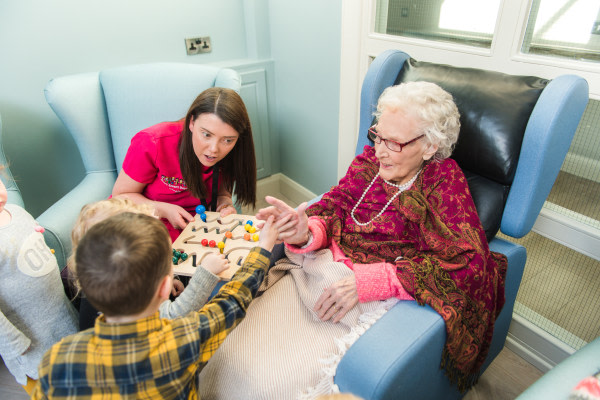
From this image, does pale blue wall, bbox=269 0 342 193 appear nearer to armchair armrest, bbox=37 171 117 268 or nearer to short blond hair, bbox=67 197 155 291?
armchair armrest, bbox=37 171 117 268

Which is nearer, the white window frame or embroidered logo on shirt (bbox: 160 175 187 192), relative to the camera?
the white window frame

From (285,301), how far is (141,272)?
23.0 inches

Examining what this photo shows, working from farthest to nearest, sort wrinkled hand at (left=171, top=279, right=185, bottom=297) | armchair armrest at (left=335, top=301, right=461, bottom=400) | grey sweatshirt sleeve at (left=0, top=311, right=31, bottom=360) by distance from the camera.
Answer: wrinkled hand at (left=171, top=279, right=185, bottom=297) < grey sweatshirt sleeve at (left=0, top=311, right=31, bottom=360) < armchair armrest at (left=335, top=301, right=461, bottom=400)

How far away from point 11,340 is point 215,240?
652 mm

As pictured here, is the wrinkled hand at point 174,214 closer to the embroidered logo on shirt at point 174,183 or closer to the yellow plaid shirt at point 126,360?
the embroidered logo on shirt at point 174,183

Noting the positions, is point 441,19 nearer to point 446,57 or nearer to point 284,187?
point 446,57

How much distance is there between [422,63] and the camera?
1484 millimetres

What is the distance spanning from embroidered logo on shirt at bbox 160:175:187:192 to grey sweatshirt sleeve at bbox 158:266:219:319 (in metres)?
0.61

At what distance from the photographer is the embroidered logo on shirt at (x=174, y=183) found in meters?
1.62

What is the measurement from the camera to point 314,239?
132cm

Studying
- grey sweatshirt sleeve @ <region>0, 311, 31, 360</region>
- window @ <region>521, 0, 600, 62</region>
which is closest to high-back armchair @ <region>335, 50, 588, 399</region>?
window @ <region>521, 0, 600, 62</region>

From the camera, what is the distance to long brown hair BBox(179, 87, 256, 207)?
1.45 metres

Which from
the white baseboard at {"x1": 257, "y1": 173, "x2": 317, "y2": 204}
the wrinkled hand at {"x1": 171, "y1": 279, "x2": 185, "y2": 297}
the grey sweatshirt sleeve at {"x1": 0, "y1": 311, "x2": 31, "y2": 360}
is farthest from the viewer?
the white baseboard at {"x1": 257, "y1": 173, "x2": 317, "y2": 204}

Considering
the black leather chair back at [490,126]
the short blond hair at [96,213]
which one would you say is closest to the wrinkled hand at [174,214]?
the short blond hair at [96,213]
